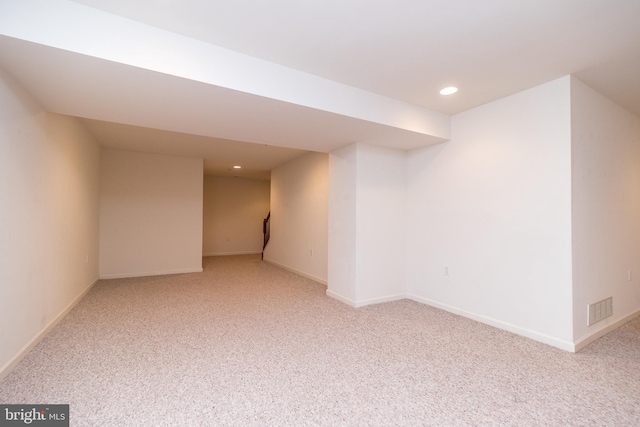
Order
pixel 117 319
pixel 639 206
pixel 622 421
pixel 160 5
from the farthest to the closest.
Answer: pixel 639 206
pixel 117 319
pixel 160 5
pixel 622 421

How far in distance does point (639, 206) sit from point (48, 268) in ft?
21.6

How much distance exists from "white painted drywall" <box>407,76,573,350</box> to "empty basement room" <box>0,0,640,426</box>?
0.02m

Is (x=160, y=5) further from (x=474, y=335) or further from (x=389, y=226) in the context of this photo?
(x=474, y=335)

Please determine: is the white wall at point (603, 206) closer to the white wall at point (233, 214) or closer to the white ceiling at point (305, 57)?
the white ceiling at point (305, 57)

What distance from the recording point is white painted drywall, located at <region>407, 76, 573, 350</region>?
102 inches

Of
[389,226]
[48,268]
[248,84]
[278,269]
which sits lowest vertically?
[278,269]

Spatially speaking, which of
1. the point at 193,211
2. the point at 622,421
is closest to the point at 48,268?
the point at 193,211

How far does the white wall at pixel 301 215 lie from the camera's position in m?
5.19

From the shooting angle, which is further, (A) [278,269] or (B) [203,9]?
(A) [278,269]

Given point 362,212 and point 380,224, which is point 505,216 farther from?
point 362,212

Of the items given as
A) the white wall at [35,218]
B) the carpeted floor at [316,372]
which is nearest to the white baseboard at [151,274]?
the white wall at [35,218]

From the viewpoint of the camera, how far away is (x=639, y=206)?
3.42 metres

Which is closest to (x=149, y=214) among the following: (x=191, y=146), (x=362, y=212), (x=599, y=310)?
(x=191, y=146)

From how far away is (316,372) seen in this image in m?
2.12
